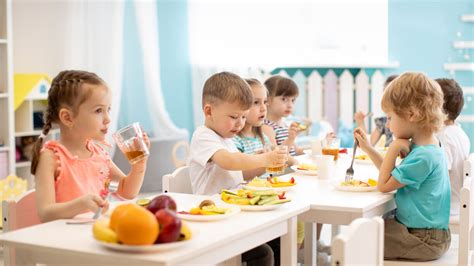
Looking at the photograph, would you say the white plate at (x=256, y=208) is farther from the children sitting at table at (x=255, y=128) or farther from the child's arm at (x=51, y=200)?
the children sitting at table at (x=255, y=128)

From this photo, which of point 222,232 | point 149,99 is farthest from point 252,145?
point 149,99

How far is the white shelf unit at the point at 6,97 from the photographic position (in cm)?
462

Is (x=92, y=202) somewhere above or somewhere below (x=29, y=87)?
below

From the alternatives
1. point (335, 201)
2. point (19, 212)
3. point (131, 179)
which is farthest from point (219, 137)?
point (19, 212)

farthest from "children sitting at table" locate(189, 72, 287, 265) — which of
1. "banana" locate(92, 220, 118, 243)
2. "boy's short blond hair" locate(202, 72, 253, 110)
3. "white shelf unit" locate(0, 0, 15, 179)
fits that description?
"white shelf unit" locate(0, 0, 15, 179)

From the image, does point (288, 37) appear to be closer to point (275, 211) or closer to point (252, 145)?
point (252, 145)

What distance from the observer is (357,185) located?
8.22ft

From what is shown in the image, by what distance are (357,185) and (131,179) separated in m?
0.78

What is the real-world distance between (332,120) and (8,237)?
453 centimetres

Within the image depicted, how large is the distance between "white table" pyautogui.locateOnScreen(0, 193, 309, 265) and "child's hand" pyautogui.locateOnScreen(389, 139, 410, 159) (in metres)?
0.62

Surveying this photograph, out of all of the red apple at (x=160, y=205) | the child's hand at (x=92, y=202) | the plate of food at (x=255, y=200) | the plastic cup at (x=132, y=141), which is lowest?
the plate of food at (x=255, y=200)

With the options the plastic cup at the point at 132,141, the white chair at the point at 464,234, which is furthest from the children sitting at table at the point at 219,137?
the white chair at the point at 464,234

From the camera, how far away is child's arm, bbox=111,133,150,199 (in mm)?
2270

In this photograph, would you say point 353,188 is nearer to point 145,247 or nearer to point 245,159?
point 245,159
